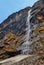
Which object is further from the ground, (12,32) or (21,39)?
(12,32)

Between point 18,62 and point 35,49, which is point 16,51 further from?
point 18,62

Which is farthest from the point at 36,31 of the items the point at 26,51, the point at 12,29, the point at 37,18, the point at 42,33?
the point at 12,29

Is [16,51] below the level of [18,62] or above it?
above

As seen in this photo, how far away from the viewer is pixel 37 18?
169 ft

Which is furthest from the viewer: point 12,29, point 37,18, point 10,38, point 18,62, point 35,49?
point 12,29

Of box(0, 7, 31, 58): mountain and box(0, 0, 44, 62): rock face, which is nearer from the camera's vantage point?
box(0, 0, 44, 62): rock face

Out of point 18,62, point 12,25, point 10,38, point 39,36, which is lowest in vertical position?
point 18,62

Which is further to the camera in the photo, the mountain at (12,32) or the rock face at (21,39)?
the mountain at (12,32)

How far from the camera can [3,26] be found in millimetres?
70000

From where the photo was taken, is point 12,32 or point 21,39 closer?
point 21,39

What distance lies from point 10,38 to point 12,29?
56.5ft

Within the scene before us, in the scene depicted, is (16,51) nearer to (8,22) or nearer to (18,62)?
(18,62)

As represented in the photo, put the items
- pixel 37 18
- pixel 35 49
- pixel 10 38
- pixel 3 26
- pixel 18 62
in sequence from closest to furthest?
pixel 18 62, pixel 35 49, pixel 10 38, pixel 37 18, pixel 3 26

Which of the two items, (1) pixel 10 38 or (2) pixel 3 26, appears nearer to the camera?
(1) pixel 10 38
